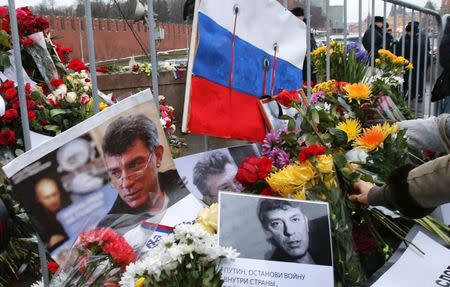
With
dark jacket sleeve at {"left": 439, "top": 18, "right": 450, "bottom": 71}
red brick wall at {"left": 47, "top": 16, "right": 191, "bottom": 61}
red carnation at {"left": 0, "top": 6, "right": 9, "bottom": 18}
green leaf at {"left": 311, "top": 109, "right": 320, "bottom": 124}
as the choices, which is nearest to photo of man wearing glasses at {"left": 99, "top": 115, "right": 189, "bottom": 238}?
green leaf at {"left": 311, "top": 109, "right": 320, "bottom": 124}

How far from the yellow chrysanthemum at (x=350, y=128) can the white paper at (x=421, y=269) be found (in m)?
0.40

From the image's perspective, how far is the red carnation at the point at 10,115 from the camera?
2297mm

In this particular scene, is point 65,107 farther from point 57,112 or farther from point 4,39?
point 4,39

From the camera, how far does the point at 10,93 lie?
7.54 feet

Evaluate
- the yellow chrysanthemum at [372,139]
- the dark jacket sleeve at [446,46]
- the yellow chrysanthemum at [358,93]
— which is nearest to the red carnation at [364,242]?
the yellow chrysanthemum at [372,139]

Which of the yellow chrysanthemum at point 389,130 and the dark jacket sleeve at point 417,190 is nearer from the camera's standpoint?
the dark jacket sleeve at point 417,190

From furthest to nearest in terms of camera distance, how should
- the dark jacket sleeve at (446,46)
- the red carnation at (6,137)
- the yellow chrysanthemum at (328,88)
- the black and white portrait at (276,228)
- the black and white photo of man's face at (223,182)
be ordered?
the dark jacket sleeve at (446,46) → the red carnation at (6,137) → the yellow chrysanthemum at (328,88) → the black and white photo of man's face at (223,182) → the black and white portrait at (276,228)

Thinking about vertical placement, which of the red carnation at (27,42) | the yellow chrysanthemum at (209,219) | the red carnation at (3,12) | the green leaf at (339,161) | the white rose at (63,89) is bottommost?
the yellow chrysanthemum at (209,219)

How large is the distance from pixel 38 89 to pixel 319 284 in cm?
197

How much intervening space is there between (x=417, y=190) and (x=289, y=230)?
388 millimetres

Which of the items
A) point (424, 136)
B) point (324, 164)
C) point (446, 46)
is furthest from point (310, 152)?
point (446, 46)

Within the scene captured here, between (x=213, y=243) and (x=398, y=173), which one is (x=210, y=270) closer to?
(x=213, y=243)

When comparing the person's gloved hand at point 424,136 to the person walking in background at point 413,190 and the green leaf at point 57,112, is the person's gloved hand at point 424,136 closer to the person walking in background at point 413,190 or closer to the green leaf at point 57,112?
the person walking in background at point 413,190

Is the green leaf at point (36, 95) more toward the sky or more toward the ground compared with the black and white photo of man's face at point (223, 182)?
more toward the sky
